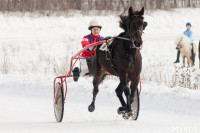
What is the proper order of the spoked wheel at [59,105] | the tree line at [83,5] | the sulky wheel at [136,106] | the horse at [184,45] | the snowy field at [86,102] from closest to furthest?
1. the snowy field at [86,102]
2. the sulky wheel at [136,106]
3. the spoked wheel at [59,105]
4. the horse at [184,45]
5. the tree line at [83,5]

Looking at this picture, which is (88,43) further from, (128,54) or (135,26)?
(135,26)

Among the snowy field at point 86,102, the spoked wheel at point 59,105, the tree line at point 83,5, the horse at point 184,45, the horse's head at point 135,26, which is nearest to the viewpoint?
the horse's head at point 135,26

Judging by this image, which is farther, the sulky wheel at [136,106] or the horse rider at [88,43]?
the horse rider at [88,43]

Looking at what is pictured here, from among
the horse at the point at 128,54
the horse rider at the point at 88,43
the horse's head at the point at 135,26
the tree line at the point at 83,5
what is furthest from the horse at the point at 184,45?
the horse's head at the point at 135,26

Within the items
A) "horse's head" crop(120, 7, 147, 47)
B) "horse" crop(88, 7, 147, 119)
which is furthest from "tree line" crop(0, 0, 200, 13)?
"horse's head" crop(120, 7, 147, 47)

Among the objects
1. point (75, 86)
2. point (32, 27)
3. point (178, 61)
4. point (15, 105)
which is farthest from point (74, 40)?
point (15, 105)

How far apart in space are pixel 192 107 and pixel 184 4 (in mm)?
22236

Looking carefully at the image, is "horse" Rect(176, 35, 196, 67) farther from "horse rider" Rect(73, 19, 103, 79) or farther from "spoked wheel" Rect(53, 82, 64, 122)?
"spoked wheel" Rect(53, 82, 64, 122)

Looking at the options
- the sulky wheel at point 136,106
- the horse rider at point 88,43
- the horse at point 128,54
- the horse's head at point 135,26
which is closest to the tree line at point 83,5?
the horse rider at point 88,43

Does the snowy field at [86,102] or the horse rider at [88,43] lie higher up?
the horse rider at [88,43]

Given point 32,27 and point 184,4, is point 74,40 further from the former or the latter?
point 184,4

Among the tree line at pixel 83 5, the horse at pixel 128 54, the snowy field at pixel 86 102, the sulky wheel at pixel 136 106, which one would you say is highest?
the tree line at pixel 83 5

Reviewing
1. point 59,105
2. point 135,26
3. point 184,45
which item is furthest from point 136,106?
point 184,45

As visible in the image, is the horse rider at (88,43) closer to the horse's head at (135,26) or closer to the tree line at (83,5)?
the horse's head at (135,26)
